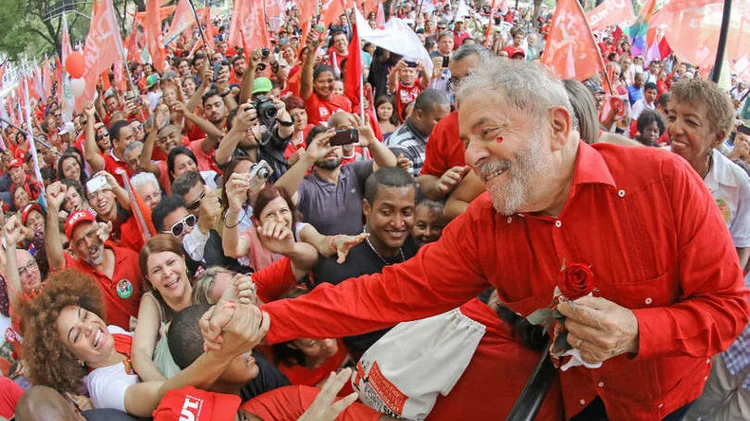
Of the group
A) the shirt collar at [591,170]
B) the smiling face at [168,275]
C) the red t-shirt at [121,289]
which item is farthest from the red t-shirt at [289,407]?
the red t-shirt at [121,289]

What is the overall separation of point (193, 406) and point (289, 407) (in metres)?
0.41

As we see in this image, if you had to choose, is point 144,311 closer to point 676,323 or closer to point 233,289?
point 233,289

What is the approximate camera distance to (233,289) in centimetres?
241

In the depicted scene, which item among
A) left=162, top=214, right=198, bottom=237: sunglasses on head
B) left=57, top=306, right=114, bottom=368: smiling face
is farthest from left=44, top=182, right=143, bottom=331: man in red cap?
left=57, top=306, right=114, bottom=368: smiling face

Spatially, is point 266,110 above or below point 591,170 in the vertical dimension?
below

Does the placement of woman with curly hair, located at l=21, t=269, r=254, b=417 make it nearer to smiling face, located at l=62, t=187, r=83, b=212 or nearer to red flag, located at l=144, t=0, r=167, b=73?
smiling face, located at l=62, t=187, r=83, b=212

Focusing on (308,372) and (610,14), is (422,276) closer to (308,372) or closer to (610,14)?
(308,372)

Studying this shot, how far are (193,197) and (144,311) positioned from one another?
4.70ft

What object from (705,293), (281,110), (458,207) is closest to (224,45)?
(281,110)

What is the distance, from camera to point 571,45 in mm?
4863

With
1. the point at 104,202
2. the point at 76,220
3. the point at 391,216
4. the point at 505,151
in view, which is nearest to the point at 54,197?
the point at 104,202

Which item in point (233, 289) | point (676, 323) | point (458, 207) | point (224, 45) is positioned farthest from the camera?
point (224, 45)

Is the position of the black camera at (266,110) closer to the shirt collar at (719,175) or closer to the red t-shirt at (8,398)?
the red t-shirt at (8,398)

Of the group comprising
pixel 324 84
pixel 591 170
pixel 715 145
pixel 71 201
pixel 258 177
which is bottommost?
pixel 71 201
